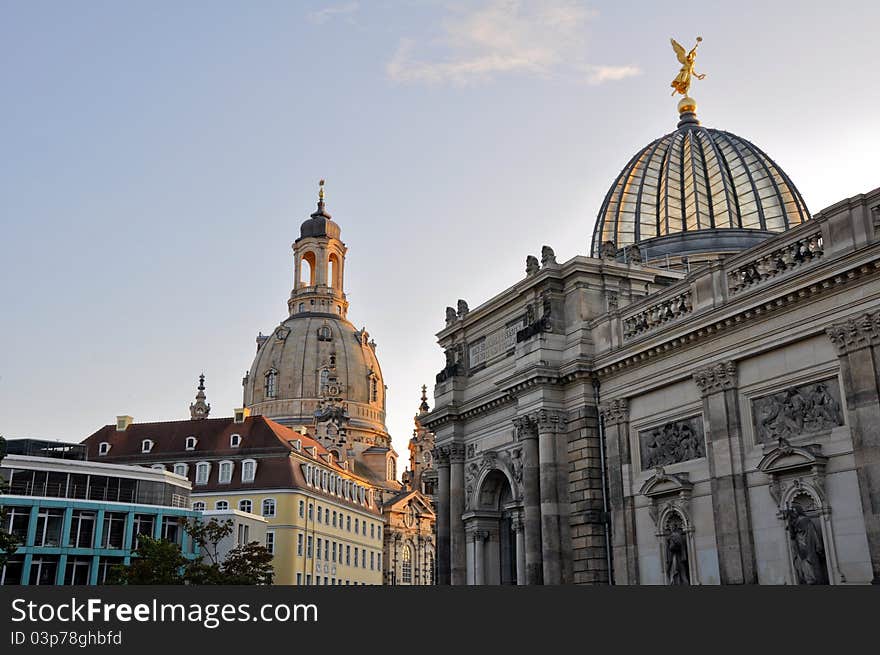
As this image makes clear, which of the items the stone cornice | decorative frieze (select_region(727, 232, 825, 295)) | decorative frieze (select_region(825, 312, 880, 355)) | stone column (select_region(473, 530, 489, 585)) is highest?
decorative frieze (select_region(727, 232, 825, 295))

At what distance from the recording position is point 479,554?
45562mm

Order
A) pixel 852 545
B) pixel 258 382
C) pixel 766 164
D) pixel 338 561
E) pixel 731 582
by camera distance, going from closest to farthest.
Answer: pixel 852 545
pixel 731 582
pixel 766 164
pixel 338 561
pixel 258 382

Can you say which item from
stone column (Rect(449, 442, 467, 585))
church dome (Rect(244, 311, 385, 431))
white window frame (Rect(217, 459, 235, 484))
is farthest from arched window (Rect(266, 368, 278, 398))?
stone column (Rect(449, 442, 467, 585))

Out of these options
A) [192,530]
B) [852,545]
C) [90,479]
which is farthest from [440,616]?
[90,479]

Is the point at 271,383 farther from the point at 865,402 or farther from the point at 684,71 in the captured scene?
the point at 865,402

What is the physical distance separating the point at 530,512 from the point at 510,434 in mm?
4554

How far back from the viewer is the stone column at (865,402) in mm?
27812

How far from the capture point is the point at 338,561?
91.4m

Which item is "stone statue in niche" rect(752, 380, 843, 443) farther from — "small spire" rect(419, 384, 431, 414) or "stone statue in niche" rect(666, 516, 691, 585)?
"small spire" rect(419, 384, 431, 414)

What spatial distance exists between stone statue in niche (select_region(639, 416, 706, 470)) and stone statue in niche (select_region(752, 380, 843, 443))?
9.91 feet

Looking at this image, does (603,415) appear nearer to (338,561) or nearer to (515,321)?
(515,321)

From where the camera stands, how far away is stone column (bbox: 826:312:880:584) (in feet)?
91.2

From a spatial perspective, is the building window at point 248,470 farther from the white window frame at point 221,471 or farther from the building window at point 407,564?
the building window at point 407,564

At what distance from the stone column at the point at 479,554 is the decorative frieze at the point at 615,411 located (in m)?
9.67
